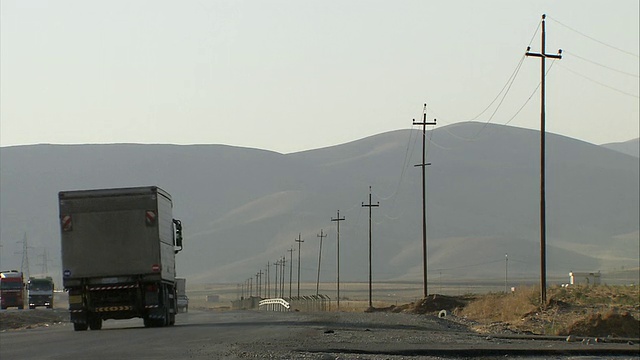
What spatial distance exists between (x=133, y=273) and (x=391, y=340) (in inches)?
507

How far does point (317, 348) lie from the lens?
982 inches

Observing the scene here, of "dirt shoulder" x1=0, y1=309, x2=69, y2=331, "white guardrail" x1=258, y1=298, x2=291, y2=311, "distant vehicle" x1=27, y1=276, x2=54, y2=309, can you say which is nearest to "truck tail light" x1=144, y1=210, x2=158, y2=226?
"dirt shoulder" x1=0, y1=309, x2=69, y2=331

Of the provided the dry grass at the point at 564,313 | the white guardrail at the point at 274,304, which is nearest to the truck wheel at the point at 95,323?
the dry grass at the point at 564,313

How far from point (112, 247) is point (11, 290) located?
56.0 meters

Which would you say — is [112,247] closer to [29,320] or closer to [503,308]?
[503,308]

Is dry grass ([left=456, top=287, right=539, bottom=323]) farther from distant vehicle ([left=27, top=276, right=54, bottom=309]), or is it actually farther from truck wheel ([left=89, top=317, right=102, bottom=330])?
distant vehicle ([left=27, top=276, right=54, bottom=309])

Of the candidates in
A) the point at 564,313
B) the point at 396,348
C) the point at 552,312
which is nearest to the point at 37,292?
the point at 552,312

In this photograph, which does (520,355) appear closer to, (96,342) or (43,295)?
(96,342)

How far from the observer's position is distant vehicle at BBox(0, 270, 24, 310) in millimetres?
91562

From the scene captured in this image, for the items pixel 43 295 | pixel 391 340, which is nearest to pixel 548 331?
pixel 391 340

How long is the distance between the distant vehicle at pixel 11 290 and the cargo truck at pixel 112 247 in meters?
54.3

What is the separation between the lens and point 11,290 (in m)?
91.9

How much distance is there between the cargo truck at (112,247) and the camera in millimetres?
38844

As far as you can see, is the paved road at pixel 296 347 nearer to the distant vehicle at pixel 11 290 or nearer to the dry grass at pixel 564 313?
the dry grass at pixel 564 313
